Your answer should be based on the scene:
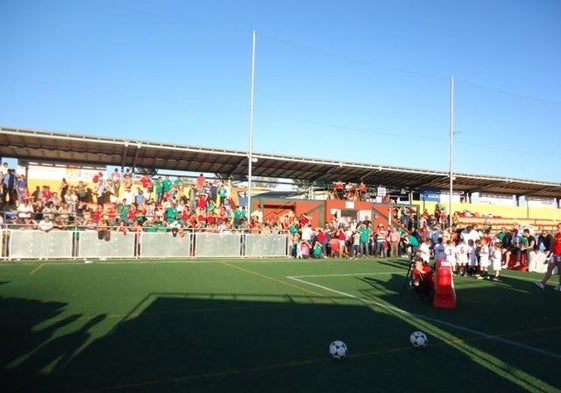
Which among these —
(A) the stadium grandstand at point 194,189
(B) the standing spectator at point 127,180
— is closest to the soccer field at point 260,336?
(A) the stadium grandstand at point 194,189

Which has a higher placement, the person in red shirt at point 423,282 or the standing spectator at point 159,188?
the standing spectator at point 159,188

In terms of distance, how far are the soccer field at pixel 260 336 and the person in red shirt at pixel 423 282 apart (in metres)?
0.38

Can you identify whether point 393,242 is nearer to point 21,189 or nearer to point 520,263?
point 520,263

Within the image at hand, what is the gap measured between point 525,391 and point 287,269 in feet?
40.6

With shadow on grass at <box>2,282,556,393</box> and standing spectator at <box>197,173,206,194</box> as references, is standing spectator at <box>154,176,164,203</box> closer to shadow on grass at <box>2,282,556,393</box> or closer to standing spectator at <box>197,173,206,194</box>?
standing spectator at <box>197,173,206,194</box>

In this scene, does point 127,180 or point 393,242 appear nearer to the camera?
point 393,242

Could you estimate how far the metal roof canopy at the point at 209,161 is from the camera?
79.9ft

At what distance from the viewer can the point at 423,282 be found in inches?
442

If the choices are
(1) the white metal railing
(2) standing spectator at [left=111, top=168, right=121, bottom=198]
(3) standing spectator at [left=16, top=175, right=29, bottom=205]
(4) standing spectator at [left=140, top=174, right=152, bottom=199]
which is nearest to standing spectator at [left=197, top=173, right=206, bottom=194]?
(4) standing spectator at [left=140, top=174, right=152, bottom=199]

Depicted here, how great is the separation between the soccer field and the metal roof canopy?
12.5 meters

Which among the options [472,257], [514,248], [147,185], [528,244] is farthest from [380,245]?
[147,185]

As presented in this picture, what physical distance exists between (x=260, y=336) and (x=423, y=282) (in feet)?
17.9

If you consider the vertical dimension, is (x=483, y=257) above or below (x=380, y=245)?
above

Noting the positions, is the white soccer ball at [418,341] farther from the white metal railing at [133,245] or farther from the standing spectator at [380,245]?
the standing spectator at [380,245]
